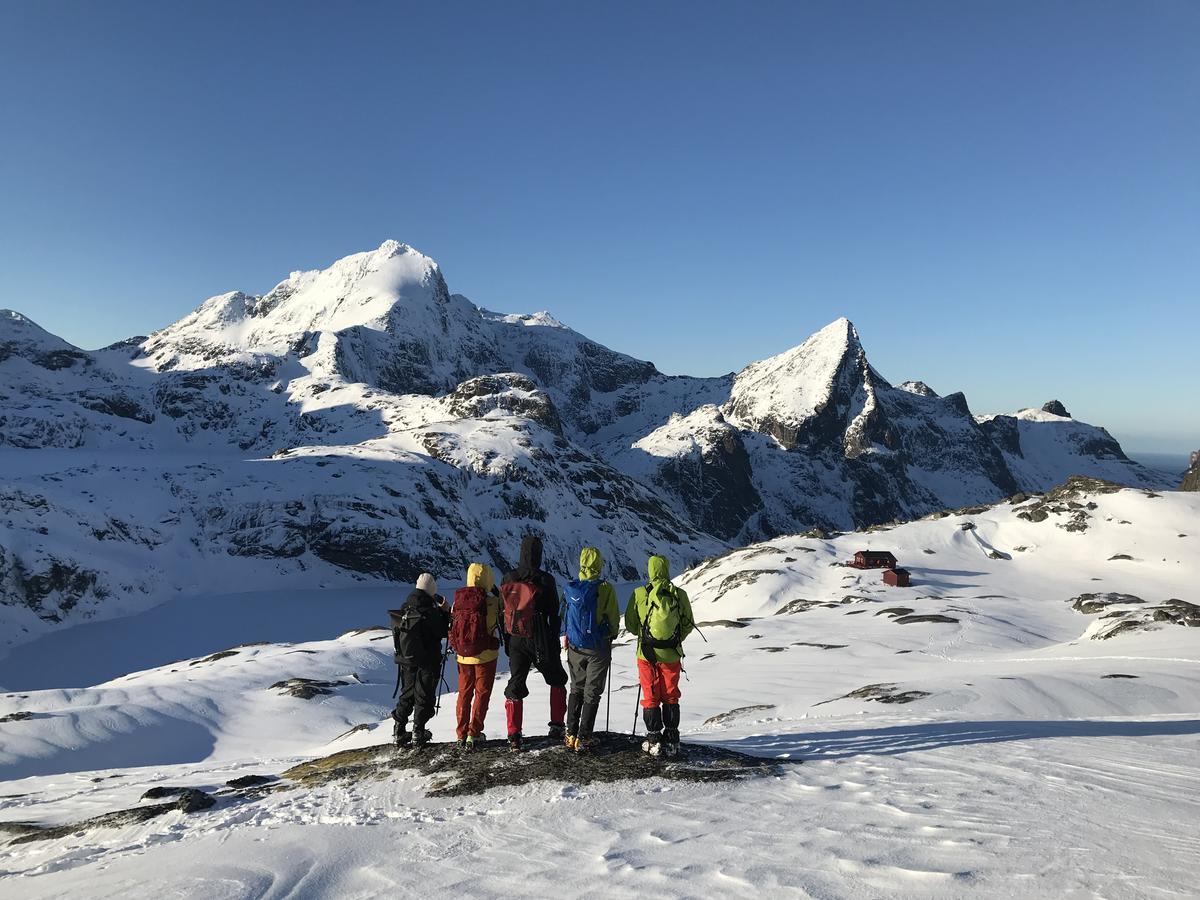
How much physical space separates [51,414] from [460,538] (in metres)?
93.5

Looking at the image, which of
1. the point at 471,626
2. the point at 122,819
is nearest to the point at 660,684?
the point at 471,626

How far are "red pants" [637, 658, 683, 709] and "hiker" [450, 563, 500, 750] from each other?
234 cm

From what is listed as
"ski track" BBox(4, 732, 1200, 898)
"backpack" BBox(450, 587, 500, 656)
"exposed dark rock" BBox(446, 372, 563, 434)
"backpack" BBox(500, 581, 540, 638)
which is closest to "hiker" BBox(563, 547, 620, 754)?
"backpack" BBox(500, 581, 540, 638)

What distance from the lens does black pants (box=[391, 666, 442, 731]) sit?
11430 mm

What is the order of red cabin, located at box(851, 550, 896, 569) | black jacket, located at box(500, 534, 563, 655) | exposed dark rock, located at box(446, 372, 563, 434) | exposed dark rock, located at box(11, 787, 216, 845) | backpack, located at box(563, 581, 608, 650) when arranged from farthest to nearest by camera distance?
exposed dark rock, located at box(446, 372, 563, 434)
red cabin, located at box(851, 550, 896, 569)
black jacket, located at box(500, 534, 563, 655)
backpack, located at box(563, 581, 608, 650)
exposed dark rock, located at box(11, 787, 216, 845)

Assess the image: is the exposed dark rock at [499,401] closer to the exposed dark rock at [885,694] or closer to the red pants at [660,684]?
the exposed dark rock at [885,694]

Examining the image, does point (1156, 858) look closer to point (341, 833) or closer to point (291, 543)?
point (341, 833)

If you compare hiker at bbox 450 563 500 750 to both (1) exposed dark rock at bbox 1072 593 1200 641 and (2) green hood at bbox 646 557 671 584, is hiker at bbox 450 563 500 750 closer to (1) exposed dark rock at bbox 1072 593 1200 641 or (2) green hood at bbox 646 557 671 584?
(2) green hood at bbox 646 557 671 584

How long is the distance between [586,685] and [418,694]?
9.58ft

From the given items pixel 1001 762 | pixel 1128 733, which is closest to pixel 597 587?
pixel 1001 762

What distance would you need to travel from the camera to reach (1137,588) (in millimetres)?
64000

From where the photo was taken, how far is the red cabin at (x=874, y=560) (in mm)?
74562

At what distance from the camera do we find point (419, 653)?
11.5 meters

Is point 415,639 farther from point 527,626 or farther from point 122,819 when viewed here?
point 122,819
